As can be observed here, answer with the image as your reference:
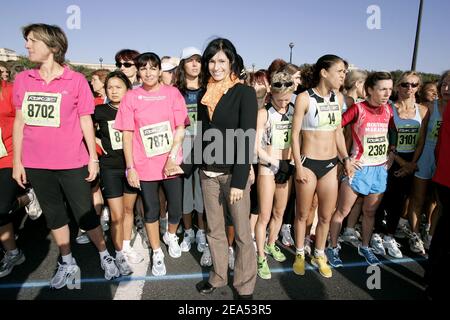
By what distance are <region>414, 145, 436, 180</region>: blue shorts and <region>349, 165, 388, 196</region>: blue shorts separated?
76cm

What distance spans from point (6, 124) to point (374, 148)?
401cm

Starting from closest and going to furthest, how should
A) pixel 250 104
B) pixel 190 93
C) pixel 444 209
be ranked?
pixel 250 104
pixel 444 209
pixel 190 93

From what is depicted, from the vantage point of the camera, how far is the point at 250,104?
2.29 metres

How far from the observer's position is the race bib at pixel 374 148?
3.26m

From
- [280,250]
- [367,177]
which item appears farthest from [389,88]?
[280,250]

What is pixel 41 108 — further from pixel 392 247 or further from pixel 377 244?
pixel 392 247

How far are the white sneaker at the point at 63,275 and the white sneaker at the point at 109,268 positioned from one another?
0.95 ft

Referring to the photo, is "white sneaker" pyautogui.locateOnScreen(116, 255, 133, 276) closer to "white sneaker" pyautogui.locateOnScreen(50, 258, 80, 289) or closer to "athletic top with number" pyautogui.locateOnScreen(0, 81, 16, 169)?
"white sneaker" pyautogui.locateOnScreen(50, 258, 80, 289)

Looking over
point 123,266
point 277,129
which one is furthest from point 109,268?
point 277,129

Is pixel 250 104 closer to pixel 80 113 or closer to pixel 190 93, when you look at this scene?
pixel 190 93

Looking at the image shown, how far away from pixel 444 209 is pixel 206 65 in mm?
2602

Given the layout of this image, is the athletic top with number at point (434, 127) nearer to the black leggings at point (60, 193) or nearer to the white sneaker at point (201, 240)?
the white sneaker at point (201, 240)

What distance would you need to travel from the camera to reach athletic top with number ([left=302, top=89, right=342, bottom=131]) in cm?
293
